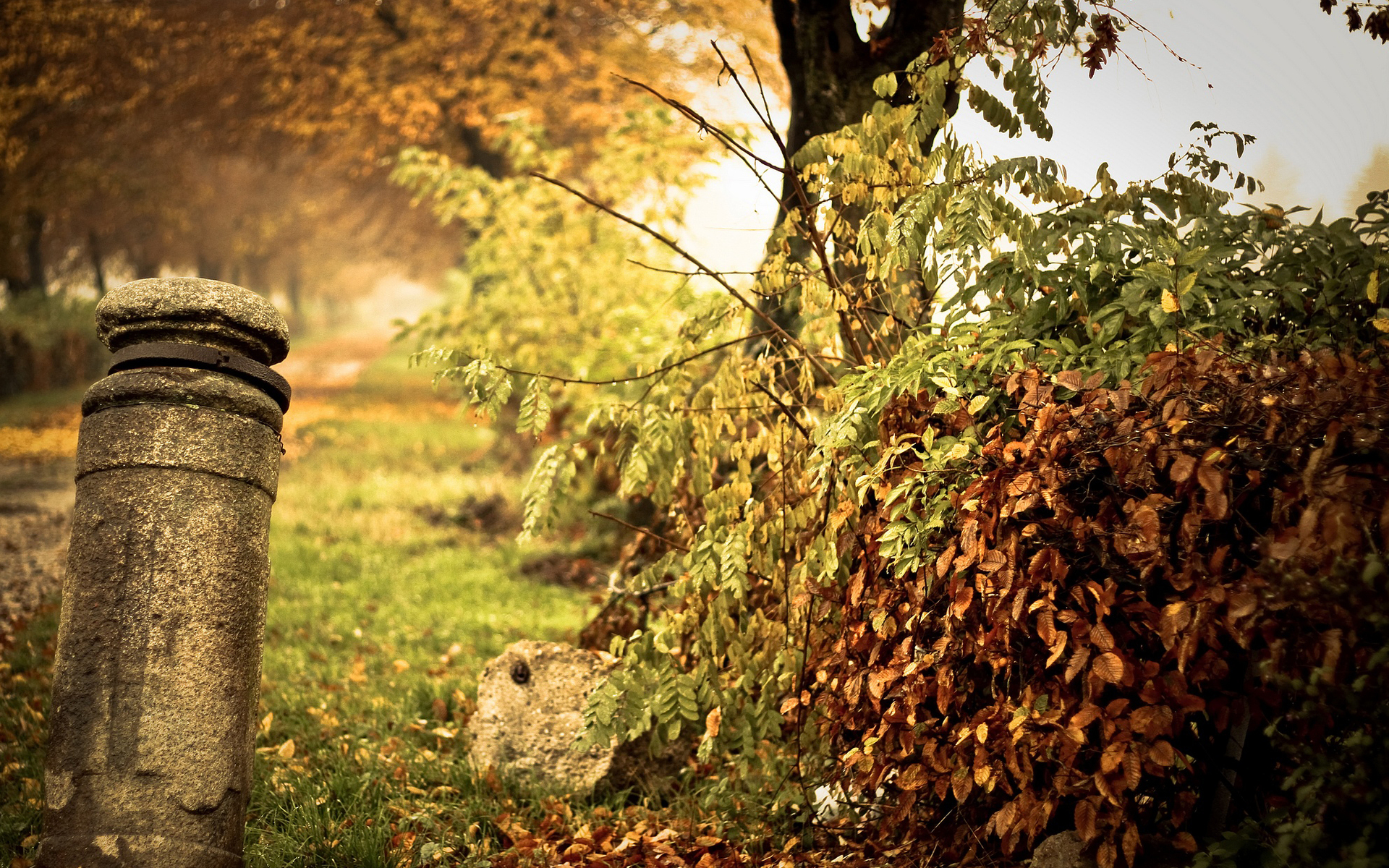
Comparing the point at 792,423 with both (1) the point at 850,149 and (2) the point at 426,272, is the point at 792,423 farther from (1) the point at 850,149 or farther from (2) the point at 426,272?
(2) the point at 426,272

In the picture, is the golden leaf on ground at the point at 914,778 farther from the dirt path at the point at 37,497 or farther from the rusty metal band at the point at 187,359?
the dirt path at the point at 37,497

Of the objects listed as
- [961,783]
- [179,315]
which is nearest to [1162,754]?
[961,783]

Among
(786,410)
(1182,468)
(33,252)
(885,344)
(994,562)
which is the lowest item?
(994,562)

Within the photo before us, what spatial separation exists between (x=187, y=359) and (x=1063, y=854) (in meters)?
2.86

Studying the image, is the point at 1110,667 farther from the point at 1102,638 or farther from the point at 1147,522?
the point at 1147,522

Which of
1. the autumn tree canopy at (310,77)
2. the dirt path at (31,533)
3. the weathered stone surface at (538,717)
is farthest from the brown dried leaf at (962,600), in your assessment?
the autumn tree canopy at (310,77)

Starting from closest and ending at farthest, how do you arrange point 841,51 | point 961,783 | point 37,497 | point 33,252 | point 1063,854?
point 1063,854 → point 961,783 → point 841,51 → point 37,497 → point 33,252

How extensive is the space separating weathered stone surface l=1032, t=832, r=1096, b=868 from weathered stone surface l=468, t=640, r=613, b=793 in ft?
6.18

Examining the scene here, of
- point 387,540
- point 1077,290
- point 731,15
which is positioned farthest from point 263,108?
point 1077,290

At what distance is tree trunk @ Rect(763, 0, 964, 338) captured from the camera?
4547mm

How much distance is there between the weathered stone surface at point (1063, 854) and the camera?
237 centimetres

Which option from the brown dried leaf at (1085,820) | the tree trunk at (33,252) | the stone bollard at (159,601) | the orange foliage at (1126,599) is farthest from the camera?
the tree trunk at (33,252)

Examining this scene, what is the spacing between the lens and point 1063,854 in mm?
2408

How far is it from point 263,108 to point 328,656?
45.1ft
